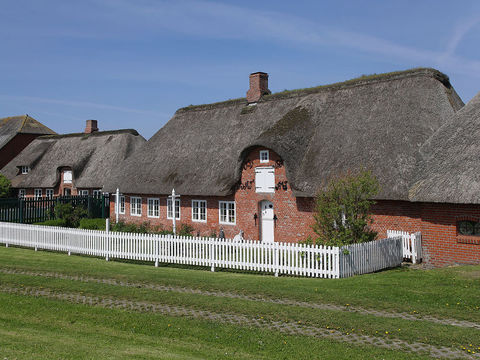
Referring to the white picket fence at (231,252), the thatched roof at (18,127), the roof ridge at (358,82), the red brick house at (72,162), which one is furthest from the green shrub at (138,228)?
the thatched roof at (18,127)

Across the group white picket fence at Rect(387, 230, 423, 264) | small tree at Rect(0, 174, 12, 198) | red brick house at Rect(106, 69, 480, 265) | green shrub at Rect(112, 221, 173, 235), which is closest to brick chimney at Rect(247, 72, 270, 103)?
red brick house at Rect(106, 69, 480, 265)

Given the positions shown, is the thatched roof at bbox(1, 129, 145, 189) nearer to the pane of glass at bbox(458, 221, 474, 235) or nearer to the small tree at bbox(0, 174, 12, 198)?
the small tree at bbox(0, 174, 12, 198)

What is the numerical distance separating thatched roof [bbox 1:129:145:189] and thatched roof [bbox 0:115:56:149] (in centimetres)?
586

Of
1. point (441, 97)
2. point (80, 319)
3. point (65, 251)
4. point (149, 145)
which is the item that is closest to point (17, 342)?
point (80, 319)

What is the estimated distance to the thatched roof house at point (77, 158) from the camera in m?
34.9

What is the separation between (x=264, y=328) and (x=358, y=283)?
458 centimetres

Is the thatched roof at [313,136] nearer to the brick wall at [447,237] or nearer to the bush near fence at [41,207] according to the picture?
the brick wall at [447,237]

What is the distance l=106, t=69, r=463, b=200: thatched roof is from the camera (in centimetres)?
1761

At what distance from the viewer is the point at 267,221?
20812 mm

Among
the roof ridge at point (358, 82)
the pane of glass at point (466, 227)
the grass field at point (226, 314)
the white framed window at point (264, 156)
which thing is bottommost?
the grass field at point (226, 314)

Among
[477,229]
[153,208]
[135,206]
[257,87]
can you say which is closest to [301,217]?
[477,229]

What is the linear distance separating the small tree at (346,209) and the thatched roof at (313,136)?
2.05m

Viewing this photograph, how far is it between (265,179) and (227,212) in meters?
2.84

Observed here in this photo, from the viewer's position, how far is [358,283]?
11.9 meters
